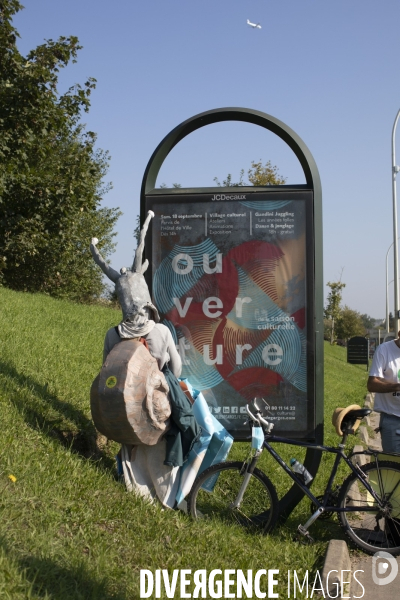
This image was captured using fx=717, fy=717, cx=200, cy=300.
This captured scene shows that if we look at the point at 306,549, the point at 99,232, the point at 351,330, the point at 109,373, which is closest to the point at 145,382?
the point at 109,373

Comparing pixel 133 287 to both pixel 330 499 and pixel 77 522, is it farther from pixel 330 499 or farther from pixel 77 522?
pixel 330 499

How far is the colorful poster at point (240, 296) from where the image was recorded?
6246 mm

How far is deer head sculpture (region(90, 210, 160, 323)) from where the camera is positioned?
18.7ft

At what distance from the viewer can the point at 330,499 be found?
5754mm

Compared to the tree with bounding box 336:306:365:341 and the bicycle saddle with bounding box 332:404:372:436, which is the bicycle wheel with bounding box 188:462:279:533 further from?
the tree with bounding box 336:306:365:341

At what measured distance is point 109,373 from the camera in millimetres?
5285

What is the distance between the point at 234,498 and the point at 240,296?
5.66ft

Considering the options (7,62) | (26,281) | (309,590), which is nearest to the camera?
(309,590)

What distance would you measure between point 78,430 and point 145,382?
4.58ft

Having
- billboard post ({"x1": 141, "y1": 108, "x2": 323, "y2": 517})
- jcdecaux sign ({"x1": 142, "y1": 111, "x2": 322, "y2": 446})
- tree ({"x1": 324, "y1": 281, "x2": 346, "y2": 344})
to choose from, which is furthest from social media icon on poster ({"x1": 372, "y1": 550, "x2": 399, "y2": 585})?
tree ({"x1": 324, "y1": 281, "x2": 346, "y2": 344})

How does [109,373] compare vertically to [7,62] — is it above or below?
below

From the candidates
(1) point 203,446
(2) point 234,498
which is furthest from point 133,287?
(2) point 234,498

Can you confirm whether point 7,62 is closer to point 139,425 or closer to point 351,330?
point 139,425

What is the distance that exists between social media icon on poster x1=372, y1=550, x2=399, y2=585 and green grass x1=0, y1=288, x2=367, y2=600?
16.4 inches
